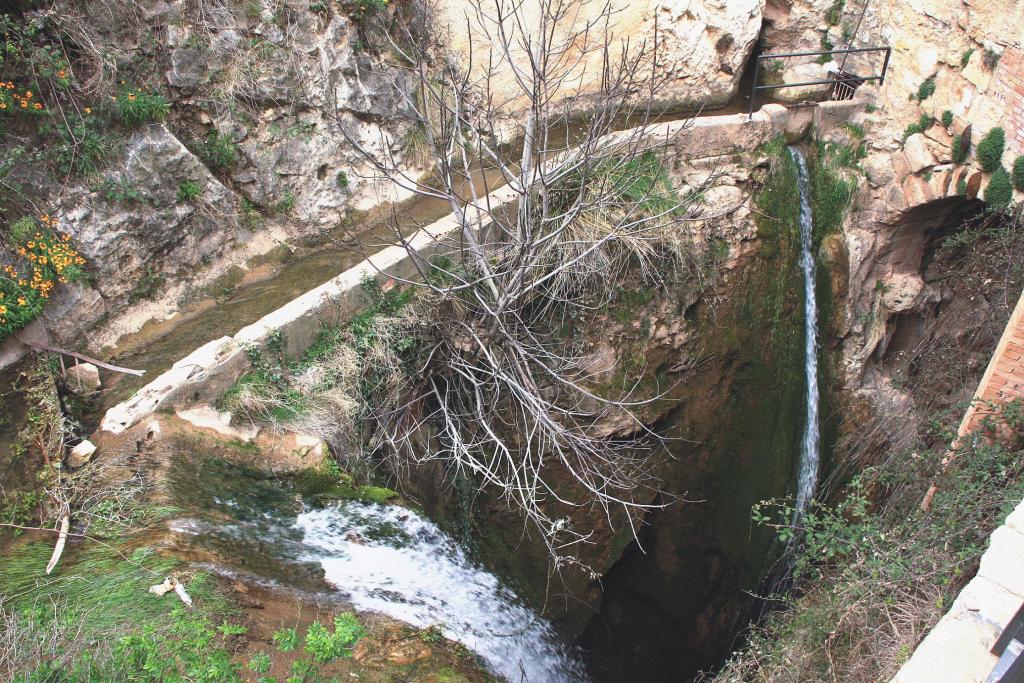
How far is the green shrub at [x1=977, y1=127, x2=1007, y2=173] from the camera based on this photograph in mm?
5570

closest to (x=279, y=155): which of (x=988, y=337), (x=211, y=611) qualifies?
(x=211, y=611)

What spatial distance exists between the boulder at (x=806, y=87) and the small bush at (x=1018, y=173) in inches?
108

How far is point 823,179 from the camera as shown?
7.31 meters

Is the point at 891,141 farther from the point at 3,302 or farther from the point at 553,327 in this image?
the point at 3,302

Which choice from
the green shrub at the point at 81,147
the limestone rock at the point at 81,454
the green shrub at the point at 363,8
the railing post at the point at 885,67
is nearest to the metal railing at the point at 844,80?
the railing post at the point at 885,67

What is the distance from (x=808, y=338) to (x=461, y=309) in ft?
13.0

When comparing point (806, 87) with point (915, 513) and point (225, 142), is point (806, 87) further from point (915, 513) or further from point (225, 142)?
point (225, 142)

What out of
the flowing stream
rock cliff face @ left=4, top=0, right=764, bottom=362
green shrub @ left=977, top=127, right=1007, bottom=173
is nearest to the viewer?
the flowing stream

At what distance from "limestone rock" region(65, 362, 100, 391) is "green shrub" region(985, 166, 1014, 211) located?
7.56 meters

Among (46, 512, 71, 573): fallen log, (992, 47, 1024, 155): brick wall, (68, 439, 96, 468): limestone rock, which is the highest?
(992, 47, 1024, 155): brick wall

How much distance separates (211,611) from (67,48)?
16.0 feet

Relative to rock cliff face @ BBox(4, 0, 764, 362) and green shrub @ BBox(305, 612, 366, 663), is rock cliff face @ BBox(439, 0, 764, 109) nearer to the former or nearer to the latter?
rock cliff face @ BBox(4, 0, 764, 362)

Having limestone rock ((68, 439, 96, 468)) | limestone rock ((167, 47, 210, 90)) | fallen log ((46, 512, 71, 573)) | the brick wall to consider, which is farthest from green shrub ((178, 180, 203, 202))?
the brick wall

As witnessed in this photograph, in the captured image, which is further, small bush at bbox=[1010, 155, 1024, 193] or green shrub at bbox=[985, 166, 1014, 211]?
green shrub at bbox=[985, 166, 1014, 211]
